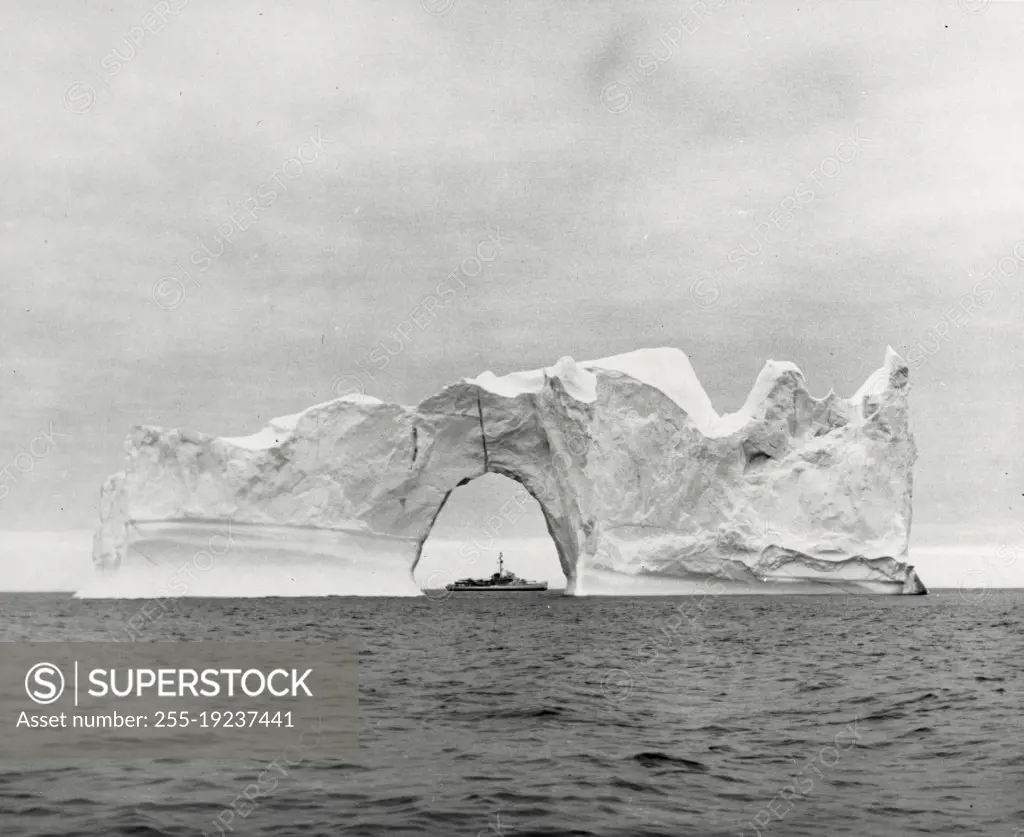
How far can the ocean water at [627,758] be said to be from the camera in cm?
530

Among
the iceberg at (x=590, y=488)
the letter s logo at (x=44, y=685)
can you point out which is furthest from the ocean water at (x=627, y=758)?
the iceberg at (x=590, y=488)

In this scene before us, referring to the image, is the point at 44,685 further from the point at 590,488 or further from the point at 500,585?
the point at 500,585

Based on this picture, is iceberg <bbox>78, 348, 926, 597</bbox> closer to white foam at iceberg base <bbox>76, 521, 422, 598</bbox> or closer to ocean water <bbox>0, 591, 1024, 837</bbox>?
white foam at iceberg base <bbox>76, 521, 422, 598</bbox>

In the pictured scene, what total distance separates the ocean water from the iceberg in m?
16.5

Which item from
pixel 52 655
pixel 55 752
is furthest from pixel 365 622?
pixel 55 752

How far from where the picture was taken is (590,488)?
3212cm

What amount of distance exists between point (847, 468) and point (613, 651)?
19562 mm

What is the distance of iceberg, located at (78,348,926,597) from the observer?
31609 millimetres

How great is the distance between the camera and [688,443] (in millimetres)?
31328

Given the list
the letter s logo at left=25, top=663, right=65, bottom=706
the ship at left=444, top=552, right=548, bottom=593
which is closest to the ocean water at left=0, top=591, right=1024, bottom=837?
the letter s logo at left=25, top=663, right=65, bottom=706

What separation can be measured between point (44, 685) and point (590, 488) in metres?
24.5

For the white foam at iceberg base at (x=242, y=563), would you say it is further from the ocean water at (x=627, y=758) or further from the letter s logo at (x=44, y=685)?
the letter s logo at (x=44, y=685)

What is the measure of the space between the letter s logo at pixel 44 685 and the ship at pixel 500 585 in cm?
4135

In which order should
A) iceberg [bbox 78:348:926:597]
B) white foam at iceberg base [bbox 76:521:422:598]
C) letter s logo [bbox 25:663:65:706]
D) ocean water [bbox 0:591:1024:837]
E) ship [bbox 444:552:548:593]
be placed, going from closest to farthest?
ocean water [bbox 0:591:1024:837] → letter s logo [bbox 25:663:65:706] → iceberg [bbox 78:348:926:597] → white foam at iceberg base [bbox 76:521:422:598] → ship [bbox 444:552:548:593]
